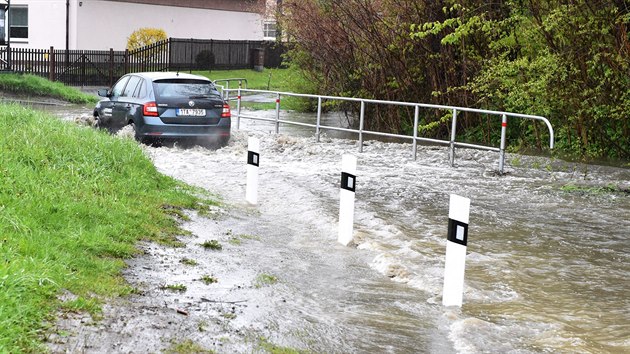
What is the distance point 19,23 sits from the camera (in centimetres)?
4278

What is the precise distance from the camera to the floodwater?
7.29 meters

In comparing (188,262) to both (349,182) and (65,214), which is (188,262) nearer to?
(65,214)

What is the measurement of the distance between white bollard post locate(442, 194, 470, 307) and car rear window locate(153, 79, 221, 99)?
11.2 meters

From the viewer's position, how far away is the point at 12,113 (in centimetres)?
1366

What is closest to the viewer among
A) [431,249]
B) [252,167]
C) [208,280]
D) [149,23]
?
[208,280]

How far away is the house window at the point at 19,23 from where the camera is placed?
140 feet

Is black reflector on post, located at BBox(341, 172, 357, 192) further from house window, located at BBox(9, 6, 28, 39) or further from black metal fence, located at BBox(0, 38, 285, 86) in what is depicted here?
house window, located at BBox(9, 6, 28, 39)

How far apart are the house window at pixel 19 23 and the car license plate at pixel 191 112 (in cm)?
2663

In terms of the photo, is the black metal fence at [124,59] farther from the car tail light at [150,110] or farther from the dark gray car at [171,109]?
the car tail light at [150,110]

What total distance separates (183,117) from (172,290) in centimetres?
1116

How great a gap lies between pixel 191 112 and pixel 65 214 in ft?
32.5

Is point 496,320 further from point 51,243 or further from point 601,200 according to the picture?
point 601,200

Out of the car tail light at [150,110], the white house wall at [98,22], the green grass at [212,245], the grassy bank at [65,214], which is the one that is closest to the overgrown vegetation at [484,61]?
the car tail light at [150,110]

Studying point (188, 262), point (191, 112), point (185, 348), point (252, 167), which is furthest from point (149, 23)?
point (185, 348)
